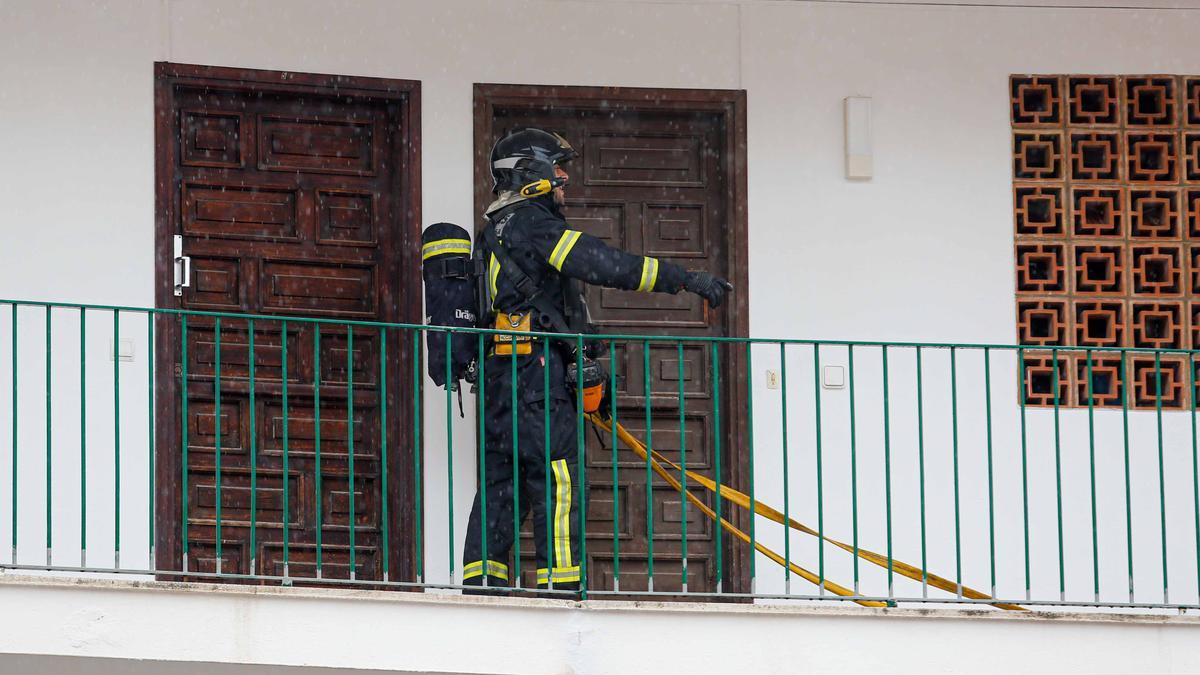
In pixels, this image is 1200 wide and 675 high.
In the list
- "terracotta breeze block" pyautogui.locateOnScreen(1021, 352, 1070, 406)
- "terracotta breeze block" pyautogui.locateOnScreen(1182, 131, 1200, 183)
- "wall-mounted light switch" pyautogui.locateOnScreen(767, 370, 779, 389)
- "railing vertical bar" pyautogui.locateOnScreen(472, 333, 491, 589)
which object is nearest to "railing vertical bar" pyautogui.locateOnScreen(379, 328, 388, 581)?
"railing vertical bar" pyautogui.locateOnScreen(472, 333, 491, 589)

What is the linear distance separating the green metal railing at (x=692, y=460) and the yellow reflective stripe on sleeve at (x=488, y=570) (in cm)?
71

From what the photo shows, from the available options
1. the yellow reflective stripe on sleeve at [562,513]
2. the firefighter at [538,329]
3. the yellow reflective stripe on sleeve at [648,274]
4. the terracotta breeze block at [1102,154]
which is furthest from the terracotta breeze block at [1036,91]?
the yellow reflective stripe on sleeve at [562,513]

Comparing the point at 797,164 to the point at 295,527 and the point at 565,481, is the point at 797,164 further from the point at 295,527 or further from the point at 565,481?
the point at 295,527

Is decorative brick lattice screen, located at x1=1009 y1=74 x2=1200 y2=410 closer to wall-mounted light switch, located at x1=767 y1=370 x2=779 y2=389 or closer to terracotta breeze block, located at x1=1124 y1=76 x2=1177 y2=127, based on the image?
terracotta breeze block, located at x1=1124 y1=76 x2=1177 y2=127

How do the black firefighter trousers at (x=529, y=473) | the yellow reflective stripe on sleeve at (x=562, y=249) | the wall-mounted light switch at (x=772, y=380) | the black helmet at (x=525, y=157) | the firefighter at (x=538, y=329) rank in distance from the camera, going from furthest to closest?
the wall-mounted light switch at (x=772, y=380) → the black helmet at (x=525, y=157) → the yellow reflective stripe on sleeve at (x=562, y=249) → the firefighter at (x=538, y=329) → the black firefighter trousers at (x=529, y=473)

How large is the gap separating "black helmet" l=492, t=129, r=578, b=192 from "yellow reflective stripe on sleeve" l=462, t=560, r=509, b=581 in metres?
1.58

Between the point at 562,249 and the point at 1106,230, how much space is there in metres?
3.02

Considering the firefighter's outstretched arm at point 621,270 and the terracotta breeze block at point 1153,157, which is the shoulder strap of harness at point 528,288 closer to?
the firefighter's outstretched arm at point 621,270

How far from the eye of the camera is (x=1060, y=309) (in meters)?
9.20

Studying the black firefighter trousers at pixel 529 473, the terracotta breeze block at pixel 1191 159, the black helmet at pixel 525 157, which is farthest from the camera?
the terracotta breeze block at pixel 1191 159

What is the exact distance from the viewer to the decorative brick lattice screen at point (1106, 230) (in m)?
9.19

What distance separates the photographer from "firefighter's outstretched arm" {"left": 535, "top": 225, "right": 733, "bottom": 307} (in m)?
7.64

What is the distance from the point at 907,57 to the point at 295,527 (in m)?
3.69

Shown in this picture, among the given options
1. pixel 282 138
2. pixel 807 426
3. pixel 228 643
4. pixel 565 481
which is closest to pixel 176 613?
pixel 228 643
